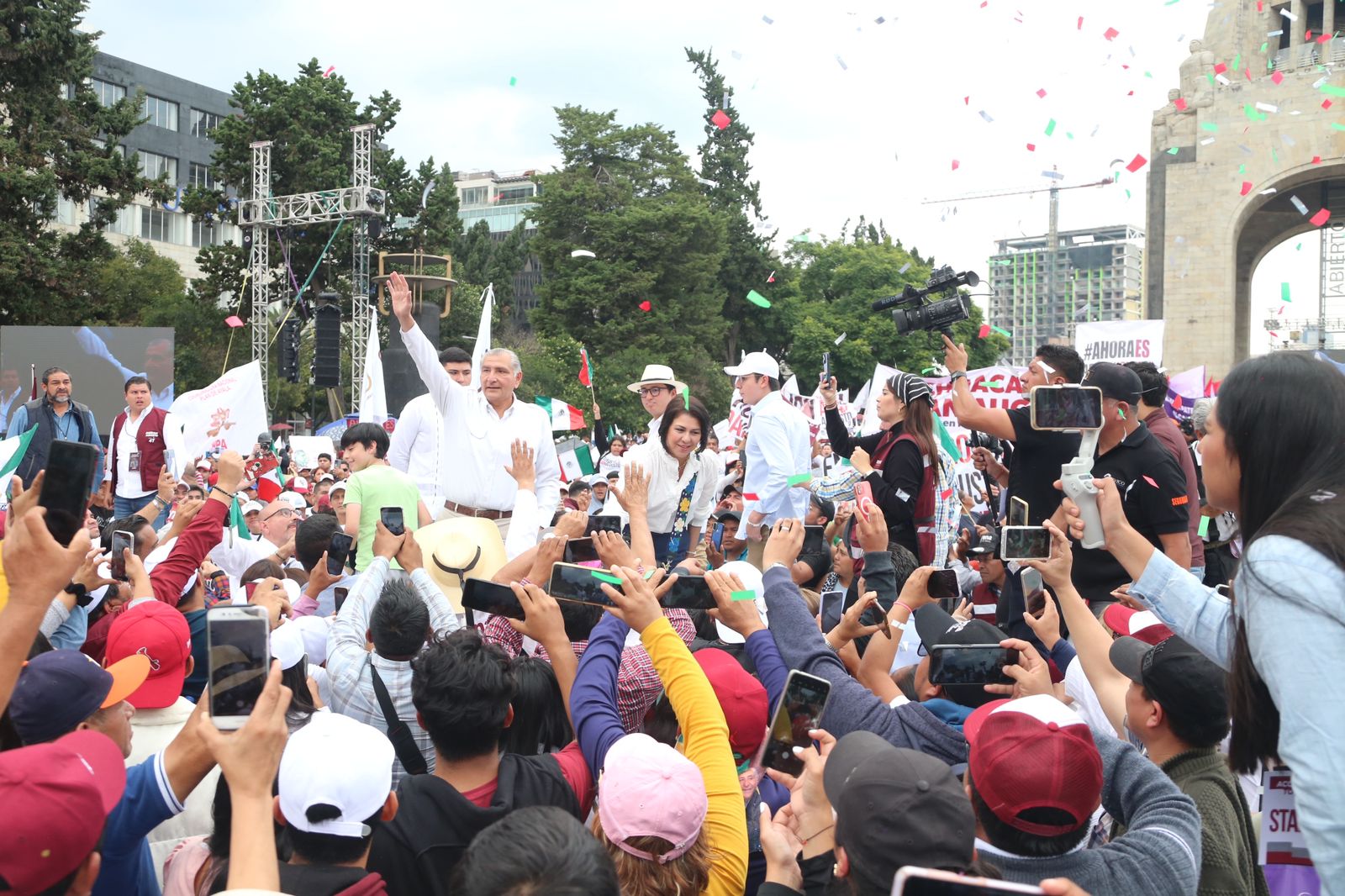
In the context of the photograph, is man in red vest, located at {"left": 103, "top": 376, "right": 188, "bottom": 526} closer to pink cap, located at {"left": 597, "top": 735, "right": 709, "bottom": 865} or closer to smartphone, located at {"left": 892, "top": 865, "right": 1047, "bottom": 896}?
pink cap, located at {"left": 597, "top": 735, "right": 709, "bottom": 865}

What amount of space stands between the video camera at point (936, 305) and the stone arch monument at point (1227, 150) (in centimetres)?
2625

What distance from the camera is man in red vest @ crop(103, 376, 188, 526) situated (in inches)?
393

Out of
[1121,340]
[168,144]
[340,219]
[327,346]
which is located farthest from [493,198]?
[1121,340]

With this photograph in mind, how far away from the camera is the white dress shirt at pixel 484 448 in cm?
662

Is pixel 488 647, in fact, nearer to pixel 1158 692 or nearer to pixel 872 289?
pixel 1158 692

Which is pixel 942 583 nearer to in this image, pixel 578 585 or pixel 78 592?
pixel 578 585

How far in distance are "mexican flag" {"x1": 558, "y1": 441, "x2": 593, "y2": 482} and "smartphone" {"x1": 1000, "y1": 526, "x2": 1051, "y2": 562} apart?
8991mm

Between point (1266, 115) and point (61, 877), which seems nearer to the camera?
point (61, 877)

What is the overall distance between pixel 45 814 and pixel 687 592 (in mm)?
1779

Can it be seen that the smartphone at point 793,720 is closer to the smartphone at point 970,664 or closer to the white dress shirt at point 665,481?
the smartphone at point 970,664

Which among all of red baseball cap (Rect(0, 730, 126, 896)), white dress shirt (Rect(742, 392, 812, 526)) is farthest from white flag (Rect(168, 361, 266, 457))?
red baseball cap (Rect(0, 730, 126, 896))

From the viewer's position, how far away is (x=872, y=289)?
57812 mm

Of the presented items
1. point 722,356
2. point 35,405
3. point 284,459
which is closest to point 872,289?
point 722,356

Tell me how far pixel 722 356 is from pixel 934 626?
53.0m
